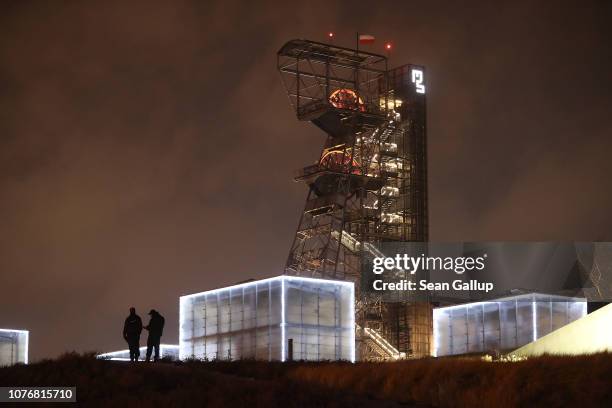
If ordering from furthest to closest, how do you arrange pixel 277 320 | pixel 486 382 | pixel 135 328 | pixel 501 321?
1. pixel 501 321
2. pixel 277 320
3. pixel 135 328
4. pixel 486 382

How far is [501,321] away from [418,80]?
4047cm

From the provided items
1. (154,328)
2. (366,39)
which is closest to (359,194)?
(366,39)

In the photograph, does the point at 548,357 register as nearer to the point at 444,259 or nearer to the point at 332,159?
the point at 444,259

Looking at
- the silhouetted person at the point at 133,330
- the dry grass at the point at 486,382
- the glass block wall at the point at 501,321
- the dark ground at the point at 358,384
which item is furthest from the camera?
the glass block wall at the point at 501,321

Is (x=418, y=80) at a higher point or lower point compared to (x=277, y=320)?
higher

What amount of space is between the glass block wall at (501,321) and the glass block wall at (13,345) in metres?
26.6

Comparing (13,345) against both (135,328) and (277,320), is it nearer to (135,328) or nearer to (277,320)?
(277,320)

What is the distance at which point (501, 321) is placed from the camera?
78.6m

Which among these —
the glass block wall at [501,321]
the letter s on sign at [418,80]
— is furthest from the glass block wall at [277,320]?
the letter s on sign at [418,80]

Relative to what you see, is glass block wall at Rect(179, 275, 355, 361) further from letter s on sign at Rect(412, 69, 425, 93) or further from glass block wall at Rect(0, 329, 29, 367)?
letter s on sign at Rect(412, 69, 425, 93)

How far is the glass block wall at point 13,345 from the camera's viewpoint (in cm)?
7475

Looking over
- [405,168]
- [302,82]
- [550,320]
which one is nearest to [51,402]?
[550,320]

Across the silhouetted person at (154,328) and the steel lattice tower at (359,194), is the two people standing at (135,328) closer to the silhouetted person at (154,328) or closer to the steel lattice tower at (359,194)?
the silhouetted person at (154,328)

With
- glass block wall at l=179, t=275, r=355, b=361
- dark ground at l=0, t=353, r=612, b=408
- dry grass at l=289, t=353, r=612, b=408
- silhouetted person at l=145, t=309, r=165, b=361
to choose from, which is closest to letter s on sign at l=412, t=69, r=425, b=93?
glass block wall at l=179, t=275, r=355, b=361
